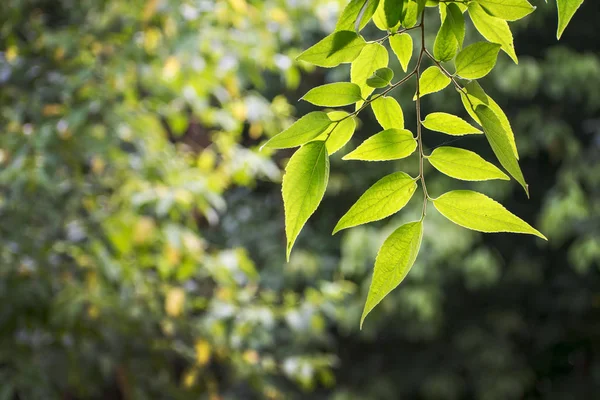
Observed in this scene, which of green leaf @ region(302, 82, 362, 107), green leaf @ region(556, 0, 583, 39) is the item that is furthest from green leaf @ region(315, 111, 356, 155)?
green leaf @ region(556, 0, 583, 39)

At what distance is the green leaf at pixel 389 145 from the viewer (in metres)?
0.35

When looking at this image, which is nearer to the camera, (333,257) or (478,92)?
(478,92)

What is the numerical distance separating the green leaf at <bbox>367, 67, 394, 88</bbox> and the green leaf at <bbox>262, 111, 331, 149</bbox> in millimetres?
29

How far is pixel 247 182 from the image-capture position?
224cm

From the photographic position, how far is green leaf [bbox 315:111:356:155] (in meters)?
0.36

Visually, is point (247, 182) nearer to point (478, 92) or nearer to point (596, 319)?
point (478, 92)

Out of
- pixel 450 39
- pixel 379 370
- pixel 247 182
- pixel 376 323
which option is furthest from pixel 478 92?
pixel 379 370

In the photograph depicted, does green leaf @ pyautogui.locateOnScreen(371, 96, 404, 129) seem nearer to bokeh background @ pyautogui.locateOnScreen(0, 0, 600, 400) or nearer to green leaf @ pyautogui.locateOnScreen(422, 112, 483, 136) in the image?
green leaf @ pyautogui.locateOnScreen(422, 112, 483, 136)

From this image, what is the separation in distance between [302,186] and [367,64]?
86 millimetres

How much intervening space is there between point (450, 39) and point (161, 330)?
194cm

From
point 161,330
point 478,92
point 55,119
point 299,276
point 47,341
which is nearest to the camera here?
point 478,92

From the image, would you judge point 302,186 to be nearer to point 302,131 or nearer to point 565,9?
point 302,131

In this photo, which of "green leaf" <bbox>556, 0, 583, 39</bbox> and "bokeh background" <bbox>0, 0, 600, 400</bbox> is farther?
"bokeh background" <bbox>0, 0, 600, 400</bbox>

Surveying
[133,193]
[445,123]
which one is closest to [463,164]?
[445,123]
